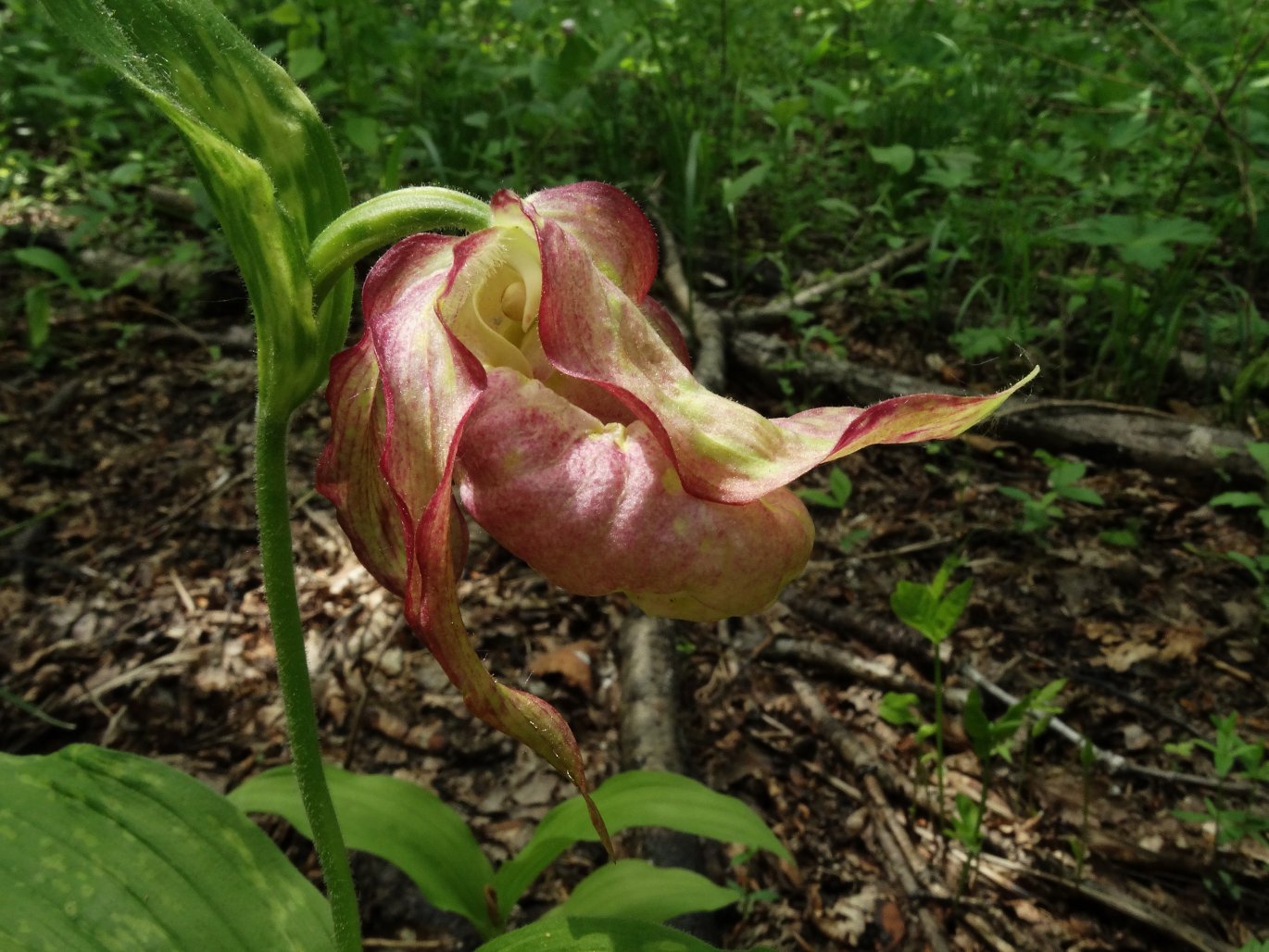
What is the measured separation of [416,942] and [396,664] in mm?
642

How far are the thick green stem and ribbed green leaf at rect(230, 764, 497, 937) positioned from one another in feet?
0.94

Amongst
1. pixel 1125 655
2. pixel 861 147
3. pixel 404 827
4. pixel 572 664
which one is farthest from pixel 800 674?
pixel 861 147

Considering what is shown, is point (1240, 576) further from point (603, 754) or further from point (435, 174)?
point (435, 174)

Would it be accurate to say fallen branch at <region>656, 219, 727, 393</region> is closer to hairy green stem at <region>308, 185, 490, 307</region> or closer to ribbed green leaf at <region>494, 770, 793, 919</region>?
ribbed green leaf at <region>494, 770, 793, 919</region>

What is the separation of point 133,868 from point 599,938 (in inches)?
19.8

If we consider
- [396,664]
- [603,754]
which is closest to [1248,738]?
[603,754]

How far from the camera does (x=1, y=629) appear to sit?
1.93m

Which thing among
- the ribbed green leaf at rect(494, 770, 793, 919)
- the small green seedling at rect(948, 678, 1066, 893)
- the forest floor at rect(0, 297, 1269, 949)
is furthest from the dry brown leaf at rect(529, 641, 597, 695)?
the small green seedling at rect(948, 678, 1066, 893)

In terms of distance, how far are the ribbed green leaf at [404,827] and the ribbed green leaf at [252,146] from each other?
720 mm

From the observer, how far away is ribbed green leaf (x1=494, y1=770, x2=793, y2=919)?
121 centimetres

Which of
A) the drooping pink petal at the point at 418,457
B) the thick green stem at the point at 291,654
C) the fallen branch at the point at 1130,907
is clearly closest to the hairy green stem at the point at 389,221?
the drooping pink petal at the point at 418,457

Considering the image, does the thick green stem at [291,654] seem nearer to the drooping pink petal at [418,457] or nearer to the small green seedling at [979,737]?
the drooping pink petal at [418,457]

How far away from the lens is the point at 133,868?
92 cm

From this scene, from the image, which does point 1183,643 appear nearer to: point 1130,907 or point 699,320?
point 1130,907
